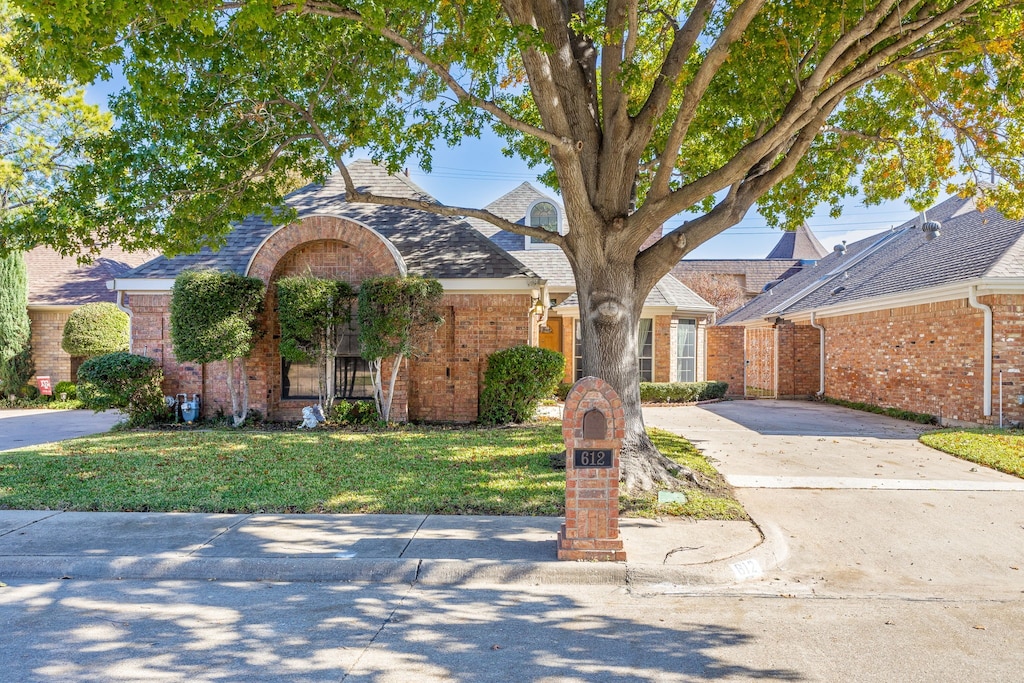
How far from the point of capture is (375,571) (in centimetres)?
512

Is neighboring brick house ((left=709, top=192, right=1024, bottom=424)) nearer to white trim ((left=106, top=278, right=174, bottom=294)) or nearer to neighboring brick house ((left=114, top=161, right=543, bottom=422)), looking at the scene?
neighboring brick house ((left=114, top=161, right=543, bottom=422))

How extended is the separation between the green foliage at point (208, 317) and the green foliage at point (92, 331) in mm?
8375

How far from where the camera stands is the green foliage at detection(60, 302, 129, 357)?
18.4 metres

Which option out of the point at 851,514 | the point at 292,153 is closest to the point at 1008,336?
the point at 851,514

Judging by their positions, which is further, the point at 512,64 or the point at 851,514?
the point at 512,64

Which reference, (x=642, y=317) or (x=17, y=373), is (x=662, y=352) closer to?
(x=642, y=317)

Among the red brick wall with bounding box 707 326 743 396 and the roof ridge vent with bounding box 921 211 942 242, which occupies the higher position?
the roof ridge vent with bounding box 921 211 942 242

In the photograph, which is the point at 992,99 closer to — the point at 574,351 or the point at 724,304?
the point at 574,351

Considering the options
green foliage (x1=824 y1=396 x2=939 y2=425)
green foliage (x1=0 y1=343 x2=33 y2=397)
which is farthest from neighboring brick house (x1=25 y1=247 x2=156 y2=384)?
green foliage (x1=824 y1=396 x2=939 y2=425)

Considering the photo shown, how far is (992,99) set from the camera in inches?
336

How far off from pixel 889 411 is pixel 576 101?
40.7 ft

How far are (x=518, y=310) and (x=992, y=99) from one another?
26.9 ft

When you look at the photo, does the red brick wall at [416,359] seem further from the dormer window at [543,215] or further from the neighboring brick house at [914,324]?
the neighboring brick house at [914,324]

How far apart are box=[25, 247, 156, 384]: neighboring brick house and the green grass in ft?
71.2
